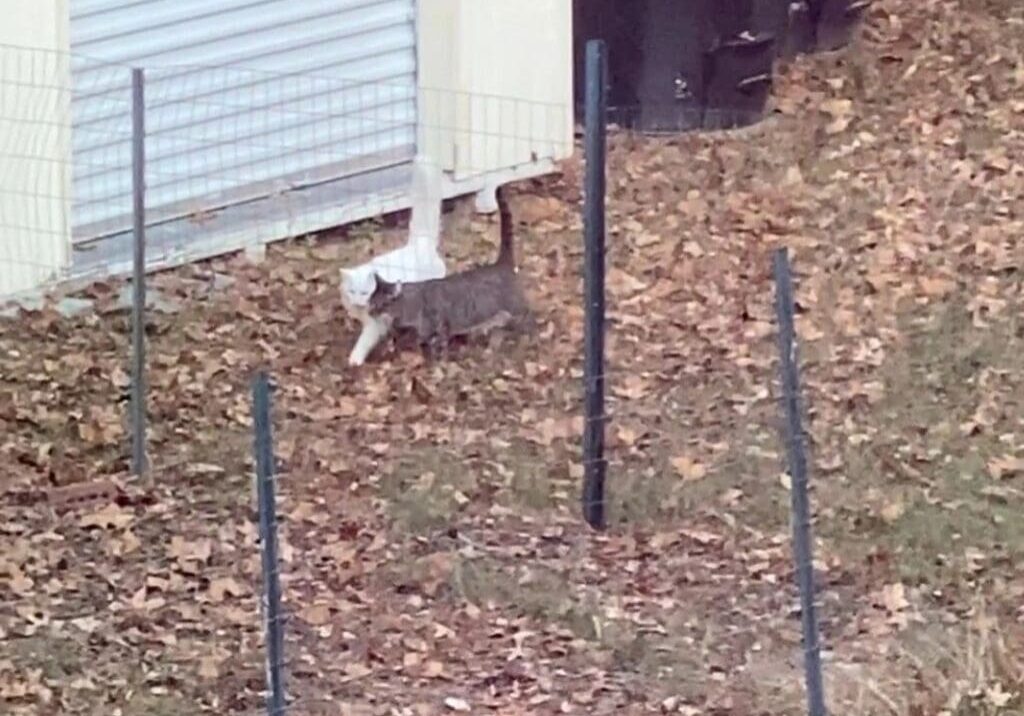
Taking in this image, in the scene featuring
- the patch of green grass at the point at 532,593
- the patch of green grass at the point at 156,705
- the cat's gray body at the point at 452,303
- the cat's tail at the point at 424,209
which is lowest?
the patch of green grass at the point at 156,705

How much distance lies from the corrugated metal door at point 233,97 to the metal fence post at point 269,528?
5091 millimetres

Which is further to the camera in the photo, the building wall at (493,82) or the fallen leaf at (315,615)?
the building wall at (493,82)

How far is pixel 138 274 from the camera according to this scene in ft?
24.0

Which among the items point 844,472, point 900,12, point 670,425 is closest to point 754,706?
point 844,472

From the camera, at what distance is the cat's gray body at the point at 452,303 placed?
8.45 meters

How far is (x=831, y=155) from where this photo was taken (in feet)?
36.2

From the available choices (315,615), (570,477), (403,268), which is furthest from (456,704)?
(403,268)

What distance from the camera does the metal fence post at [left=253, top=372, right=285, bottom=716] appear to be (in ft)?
Result: 15.7

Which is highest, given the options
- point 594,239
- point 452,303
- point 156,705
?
point 594,239

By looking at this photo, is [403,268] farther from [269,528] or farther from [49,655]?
[269,528]

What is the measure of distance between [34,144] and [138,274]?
2440 mm

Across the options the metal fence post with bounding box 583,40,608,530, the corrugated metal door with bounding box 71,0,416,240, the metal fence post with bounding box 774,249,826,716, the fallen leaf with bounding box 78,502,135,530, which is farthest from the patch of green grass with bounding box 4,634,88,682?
the corrugated metal door with bounding box 71,0,416,240

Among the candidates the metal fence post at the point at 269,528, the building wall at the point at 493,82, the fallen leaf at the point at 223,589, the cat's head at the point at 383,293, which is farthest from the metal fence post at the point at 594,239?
the building wall at the point at 493,82

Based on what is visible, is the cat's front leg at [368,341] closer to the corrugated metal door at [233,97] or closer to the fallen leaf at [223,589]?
the corrugated metal door at [233,97]
